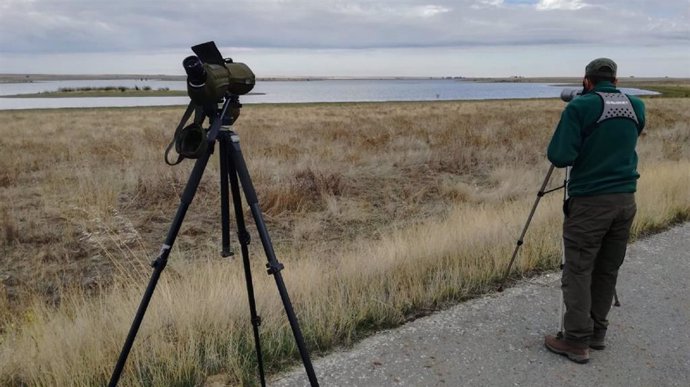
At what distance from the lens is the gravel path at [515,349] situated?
3230mm

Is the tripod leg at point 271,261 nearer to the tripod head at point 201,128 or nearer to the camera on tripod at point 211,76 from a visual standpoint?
the tripod head at point 201,128

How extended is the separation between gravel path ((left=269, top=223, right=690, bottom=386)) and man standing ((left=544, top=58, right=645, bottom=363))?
9.4 inches

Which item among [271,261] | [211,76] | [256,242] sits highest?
[211,76]

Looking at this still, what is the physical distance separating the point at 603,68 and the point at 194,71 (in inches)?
99.1

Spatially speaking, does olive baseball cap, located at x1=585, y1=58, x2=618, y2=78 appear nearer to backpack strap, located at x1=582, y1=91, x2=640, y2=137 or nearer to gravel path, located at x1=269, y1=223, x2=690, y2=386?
backpack strap, located at x1=582, y1=91, x2=640, y2=137

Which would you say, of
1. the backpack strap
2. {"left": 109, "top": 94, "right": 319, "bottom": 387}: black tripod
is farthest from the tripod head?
the backpack strap

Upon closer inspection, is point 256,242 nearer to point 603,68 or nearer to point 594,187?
point 594,187

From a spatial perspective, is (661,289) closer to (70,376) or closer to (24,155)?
(70,376)

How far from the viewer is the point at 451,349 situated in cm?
358

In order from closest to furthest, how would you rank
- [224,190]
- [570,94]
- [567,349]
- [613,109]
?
[224,190] < [613,109] < [567,349] < [570,94]

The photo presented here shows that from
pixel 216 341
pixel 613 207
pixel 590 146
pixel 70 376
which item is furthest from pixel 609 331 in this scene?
pixel 70 376

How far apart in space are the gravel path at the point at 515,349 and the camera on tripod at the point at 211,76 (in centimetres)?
179

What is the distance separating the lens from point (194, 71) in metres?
2.26


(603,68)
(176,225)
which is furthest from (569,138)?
(176,225)
